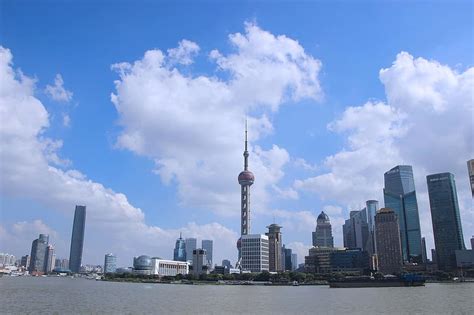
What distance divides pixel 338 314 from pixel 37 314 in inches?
2033

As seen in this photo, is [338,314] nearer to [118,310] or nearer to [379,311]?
[379,311]

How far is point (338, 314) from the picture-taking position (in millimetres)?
81000

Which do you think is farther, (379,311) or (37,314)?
(379,311)

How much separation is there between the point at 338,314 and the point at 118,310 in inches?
1602

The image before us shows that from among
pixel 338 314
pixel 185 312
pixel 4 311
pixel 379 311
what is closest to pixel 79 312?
pixel 4 311

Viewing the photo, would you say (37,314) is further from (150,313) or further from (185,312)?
(185,312)

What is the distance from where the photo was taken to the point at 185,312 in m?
83.8

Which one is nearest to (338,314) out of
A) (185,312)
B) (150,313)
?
(185,312)

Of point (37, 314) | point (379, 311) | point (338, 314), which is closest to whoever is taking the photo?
point (37, 314)

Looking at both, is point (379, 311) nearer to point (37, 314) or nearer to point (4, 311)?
point (37, 314)

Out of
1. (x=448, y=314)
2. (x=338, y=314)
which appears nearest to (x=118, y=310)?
(x=338, y=314)

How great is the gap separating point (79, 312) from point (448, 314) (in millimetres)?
64890

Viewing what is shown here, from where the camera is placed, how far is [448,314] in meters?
78.8

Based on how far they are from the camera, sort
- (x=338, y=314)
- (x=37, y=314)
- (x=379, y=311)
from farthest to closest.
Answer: (x=379, y=311), (x=338, y=314), (x=37, y=314)
